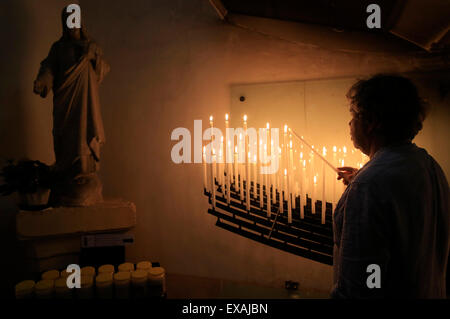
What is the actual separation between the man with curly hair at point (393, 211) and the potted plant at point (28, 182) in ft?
5.56

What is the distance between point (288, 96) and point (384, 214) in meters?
1.53

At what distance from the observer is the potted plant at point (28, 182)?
161 centimetres

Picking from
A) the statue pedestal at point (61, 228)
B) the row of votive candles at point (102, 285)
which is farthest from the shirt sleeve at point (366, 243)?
the statue pedestal at point (61, 228)

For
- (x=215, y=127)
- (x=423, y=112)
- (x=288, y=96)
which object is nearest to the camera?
(x=423, y=112)

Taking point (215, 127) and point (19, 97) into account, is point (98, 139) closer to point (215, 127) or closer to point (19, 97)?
point (215, 127)

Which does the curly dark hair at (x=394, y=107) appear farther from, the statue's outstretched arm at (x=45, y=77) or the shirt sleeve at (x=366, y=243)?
the statue's outstretched arm at (x=45, y=77)

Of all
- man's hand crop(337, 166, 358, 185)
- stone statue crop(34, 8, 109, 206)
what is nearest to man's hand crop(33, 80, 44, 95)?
stone statue crop(34, 8, 109, 206)

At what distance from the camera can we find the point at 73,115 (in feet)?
6.07

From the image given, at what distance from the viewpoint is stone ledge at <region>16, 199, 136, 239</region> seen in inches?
65.2

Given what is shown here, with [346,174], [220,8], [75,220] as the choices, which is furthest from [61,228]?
[220,8]

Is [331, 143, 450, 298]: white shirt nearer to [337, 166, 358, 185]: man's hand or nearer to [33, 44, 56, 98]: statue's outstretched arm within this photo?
[337, 166, 358, 185]: man's hand

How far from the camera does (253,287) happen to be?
198 centimetres

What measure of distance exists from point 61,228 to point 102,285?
2.04ft

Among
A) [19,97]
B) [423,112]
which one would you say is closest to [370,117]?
[423,112]
